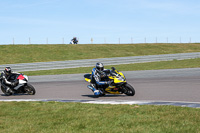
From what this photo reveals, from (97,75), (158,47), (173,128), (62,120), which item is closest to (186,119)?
(173,128)

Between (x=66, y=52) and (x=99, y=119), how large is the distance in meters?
32.0

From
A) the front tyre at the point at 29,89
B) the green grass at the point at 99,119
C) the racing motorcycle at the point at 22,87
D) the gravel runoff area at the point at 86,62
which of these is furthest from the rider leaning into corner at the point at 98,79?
the gravel runoff area at the point at 86,62

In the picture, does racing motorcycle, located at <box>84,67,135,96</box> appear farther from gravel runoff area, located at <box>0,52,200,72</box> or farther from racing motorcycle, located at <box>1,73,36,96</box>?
gravel runoff area, located at <box>0,52,200,72</box>

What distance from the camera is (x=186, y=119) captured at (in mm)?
6824

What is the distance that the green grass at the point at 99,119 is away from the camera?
6.23 m

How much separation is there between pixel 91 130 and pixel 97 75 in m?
6.38

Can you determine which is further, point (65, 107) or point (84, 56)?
point (84, 56)

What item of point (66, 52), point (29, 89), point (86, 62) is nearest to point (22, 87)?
point (29, 89)

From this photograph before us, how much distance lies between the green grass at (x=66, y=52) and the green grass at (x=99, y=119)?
24.7 metres

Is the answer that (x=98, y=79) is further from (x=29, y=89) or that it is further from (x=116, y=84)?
(x=29, y=89)

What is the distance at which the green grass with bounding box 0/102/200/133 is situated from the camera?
245 inches

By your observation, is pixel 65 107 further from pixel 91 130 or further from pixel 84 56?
pixel 84 56

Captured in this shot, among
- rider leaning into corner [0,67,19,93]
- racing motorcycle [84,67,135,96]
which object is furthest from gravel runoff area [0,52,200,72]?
racing motorcycle [84,67,135,96]

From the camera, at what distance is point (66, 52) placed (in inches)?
1533
